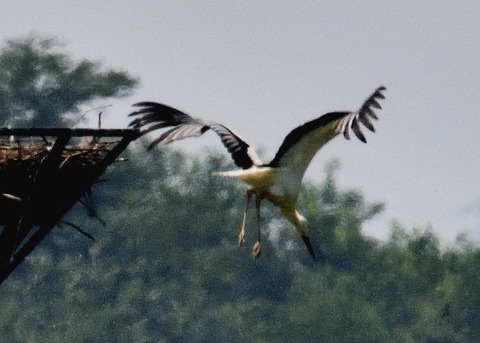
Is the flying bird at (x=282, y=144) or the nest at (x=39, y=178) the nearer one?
the nest at (x=39, y=178)

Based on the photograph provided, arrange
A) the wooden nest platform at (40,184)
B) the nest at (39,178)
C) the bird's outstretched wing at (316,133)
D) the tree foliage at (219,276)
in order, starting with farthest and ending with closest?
the tree foliage at (219,276) < the bird's outstretched wing at (316,133) < the nest at (39,178) < the wooden nest platform at (40,184)

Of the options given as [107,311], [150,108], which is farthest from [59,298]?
[150,108]

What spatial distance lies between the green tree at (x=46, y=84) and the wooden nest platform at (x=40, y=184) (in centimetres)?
4562

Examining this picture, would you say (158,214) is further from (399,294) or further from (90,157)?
(90,157)

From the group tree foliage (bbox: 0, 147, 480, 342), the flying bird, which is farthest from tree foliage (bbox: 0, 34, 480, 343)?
the flying bird

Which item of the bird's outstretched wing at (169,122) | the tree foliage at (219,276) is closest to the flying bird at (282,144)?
the bird's outstretched wing at (169,122)

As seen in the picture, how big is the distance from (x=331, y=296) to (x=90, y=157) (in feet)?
151

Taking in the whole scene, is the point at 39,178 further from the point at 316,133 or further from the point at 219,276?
the point at 219,276

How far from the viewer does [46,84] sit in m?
59.2

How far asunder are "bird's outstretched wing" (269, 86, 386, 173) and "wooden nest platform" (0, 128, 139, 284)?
1.36 metres

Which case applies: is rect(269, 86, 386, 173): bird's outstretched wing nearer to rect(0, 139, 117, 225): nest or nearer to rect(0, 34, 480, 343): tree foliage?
rect(0, 139, 117, 225): nest

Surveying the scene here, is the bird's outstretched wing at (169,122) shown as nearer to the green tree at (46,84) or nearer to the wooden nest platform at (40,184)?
the wooden nest platform at (40,184)

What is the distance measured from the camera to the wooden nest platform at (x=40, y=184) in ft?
31.3

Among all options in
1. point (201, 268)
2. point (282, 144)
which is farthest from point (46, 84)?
point (282, 144)
